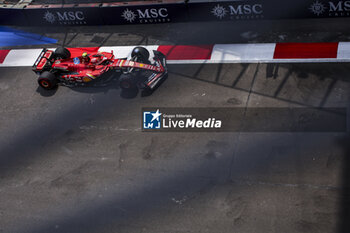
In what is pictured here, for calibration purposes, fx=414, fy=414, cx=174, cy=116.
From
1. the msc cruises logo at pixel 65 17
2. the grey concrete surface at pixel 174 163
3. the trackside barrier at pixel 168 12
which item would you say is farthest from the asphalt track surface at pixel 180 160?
the msc cruises logo at pixel 65 17

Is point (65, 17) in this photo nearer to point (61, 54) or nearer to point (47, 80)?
point (61, 54)

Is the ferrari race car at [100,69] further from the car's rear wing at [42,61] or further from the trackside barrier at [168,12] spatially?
the trackside barrier at [168,12]

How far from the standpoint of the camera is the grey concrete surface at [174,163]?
1159 cm

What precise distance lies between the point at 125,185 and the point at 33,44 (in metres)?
10.3

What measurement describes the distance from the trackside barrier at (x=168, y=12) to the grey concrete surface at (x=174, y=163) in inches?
124

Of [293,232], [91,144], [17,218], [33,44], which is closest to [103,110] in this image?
[91,144]

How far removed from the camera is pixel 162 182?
12688mm

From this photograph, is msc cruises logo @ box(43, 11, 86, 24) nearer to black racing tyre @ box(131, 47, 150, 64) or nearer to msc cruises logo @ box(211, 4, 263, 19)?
black racing tyre @ box(131, 47, 150, 64)

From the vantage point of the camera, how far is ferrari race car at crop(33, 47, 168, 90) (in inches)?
616

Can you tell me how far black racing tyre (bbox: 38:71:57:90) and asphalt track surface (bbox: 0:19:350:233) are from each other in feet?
1.37

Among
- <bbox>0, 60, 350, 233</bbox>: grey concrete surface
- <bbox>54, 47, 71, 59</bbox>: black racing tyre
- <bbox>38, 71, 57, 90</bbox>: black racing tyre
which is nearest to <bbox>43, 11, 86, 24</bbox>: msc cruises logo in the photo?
<bbox>54, 47, 71, 59</bbox>: black racing tyre

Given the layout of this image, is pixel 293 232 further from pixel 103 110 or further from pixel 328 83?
pixel 103 110

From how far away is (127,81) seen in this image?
15445mm

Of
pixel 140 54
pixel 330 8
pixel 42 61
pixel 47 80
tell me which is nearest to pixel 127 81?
pixel 140 54
